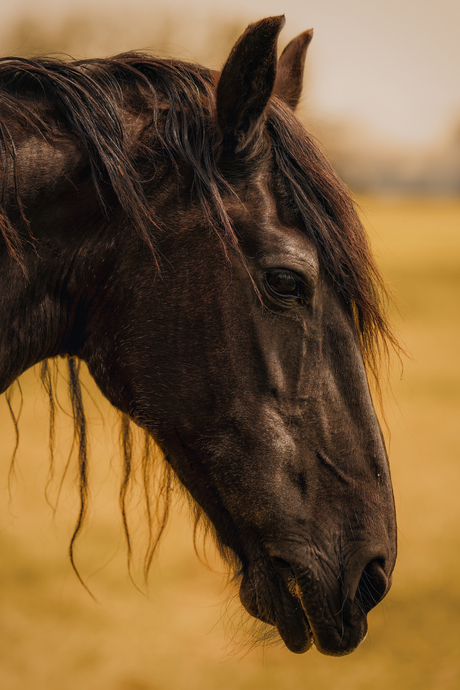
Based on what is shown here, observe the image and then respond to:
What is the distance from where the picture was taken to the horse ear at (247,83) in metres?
1.21

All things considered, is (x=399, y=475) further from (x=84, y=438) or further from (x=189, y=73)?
(x=189, y=73)

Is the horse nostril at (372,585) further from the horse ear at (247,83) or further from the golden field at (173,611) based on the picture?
the horse ear at (247,83)

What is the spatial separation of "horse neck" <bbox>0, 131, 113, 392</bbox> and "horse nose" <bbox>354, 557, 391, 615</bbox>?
91 centimetres

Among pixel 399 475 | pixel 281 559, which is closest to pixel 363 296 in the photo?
pixel 281 559

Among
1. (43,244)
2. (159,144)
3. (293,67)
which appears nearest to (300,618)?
(43,244)

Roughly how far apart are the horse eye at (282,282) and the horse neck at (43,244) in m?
0.41

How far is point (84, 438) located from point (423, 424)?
6.91m

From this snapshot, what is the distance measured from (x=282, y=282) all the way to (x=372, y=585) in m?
0.71

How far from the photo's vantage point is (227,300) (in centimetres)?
132

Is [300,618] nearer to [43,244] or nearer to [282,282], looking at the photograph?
[282,282]

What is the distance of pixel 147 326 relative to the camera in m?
1.35

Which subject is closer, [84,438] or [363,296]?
[363,296]

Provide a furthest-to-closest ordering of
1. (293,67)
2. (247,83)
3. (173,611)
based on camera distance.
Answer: (173,611)
(293,67)
(247,83)

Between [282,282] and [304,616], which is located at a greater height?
[282,282]
